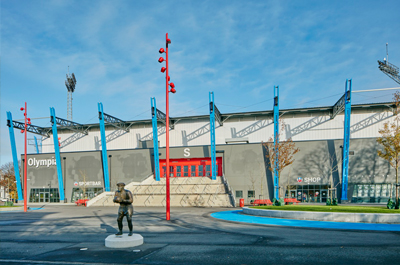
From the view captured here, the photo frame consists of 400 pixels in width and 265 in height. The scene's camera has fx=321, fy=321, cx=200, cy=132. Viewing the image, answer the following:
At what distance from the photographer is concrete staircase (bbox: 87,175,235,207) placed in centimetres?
3653

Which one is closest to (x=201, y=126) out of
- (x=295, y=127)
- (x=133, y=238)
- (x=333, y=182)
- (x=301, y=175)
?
(x=295, y=127)

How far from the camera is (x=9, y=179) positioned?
8088 cm

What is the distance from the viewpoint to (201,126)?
53469 millimetres

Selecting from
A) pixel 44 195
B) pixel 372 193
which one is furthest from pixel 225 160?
pixel 44 195

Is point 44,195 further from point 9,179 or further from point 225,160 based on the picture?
point 9,179

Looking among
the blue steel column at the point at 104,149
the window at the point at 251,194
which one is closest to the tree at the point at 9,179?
the blue steel column at the point at 104,149

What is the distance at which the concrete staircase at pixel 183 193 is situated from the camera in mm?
36531

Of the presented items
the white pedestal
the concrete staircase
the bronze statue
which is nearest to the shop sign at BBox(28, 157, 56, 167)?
the concrete staircase

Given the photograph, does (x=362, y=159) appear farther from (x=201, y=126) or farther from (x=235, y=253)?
(x=235, y=253)

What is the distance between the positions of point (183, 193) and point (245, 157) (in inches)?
425

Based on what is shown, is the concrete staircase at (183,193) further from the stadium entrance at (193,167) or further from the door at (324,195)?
the door at (324,195)

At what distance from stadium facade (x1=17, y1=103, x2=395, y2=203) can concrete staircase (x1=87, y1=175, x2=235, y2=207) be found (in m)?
3.08

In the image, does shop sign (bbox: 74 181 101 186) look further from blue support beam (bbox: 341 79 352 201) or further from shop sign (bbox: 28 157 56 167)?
blue support beam (bbox: 341 79 352 201)

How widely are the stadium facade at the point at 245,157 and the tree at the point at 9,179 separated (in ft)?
98.2
